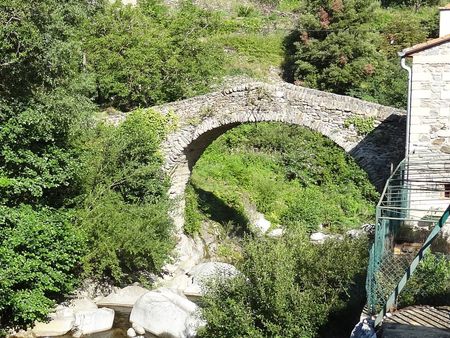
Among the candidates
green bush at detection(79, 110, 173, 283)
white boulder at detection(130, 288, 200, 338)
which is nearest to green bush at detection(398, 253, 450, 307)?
white boulder at detection(130, 288, 200, 338)

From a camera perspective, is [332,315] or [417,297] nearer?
[417,297]

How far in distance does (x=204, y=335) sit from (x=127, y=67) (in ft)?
38.3

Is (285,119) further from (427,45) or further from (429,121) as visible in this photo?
(427,45)

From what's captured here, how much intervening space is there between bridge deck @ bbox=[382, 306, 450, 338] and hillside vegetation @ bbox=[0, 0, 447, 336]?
151 cm

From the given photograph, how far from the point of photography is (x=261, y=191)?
69.9 ft

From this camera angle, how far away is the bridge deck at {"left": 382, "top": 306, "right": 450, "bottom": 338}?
768cm

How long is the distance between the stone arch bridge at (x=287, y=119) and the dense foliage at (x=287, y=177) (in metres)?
3.50

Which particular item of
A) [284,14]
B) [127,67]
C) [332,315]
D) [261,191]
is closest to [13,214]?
[332,315]

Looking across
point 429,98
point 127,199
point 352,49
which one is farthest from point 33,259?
point 352,49

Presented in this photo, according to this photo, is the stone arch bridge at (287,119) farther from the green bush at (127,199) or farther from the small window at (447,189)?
the small window at (447,189)

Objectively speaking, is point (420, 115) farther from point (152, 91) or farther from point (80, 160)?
point (152, 91)

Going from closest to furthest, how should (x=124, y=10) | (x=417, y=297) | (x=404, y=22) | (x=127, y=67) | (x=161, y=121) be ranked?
1. (x=417, y=297)
2. (x=161, y=121)
3. (x=127, y=67)
4. (x=124, y=10)
5. (x=404, y=22)

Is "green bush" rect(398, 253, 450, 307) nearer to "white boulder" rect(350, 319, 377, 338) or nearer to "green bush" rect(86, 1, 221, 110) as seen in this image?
"white boulder" rect(350, 319, 377, 338)

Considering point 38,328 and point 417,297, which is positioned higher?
point 417,297
